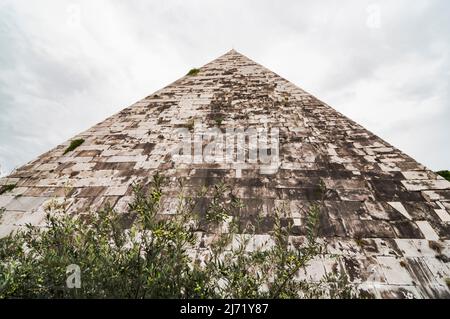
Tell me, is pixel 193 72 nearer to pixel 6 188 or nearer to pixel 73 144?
pixel 73 144

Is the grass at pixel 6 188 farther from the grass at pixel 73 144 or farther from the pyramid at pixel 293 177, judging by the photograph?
the grass at pixel 73 144

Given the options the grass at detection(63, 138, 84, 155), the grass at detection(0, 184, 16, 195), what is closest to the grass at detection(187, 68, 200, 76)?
the grass at detection(63, 138, 84, 155)

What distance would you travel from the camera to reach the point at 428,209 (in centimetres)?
399

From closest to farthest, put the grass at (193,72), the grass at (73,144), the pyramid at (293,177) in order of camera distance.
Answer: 1. the pyramid at (293,177)
2. the grass at (73,144)
3. the grass at (193,72)

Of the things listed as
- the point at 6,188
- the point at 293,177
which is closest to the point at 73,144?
the point at 6,188

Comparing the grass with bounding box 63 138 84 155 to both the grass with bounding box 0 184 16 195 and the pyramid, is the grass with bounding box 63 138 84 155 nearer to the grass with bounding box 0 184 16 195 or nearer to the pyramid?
the pyramid

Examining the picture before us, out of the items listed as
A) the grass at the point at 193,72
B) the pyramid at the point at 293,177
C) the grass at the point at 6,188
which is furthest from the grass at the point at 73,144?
the grass at the point at 193,72

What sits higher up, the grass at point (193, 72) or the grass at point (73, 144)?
the grass at point (193, 72)

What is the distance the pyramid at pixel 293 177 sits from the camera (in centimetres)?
337

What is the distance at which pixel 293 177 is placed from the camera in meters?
4.68

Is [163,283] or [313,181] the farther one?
[313,181]
